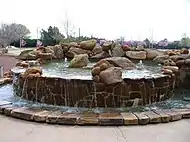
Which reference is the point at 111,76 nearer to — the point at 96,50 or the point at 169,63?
the point at 169,63

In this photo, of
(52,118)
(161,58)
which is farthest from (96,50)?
(52,118)

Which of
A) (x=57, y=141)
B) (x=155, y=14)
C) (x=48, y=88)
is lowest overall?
(x=57, y=141)

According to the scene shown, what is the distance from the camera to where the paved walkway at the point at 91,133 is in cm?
347

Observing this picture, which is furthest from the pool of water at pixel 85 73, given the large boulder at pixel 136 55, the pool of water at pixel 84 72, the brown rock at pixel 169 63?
the large boulder at pixel 136 55

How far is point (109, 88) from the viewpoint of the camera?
4.84 meters

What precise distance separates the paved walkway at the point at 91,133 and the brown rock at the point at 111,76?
1.05 metres

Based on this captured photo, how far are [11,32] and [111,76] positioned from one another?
49.0 feet

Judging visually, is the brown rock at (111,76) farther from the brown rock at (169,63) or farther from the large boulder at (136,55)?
the large boulder at (136,55)

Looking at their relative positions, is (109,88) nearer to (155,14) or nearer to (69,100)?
(69,100)

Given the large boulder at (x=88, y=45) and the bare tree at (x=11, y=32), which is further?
the bare tree at (x=11, y=32)

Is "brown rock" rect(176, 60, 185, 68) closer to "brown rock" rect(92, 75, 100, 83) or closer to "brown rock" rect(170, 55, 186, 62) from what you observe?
"brown rock" rect(170, 55, 186, 62)

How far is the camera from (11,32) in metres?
18.6

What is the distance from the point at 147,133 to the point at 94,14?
416 inches

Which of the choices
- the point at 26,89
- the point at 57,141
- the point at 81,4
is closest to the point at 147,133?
the point at 57,141
